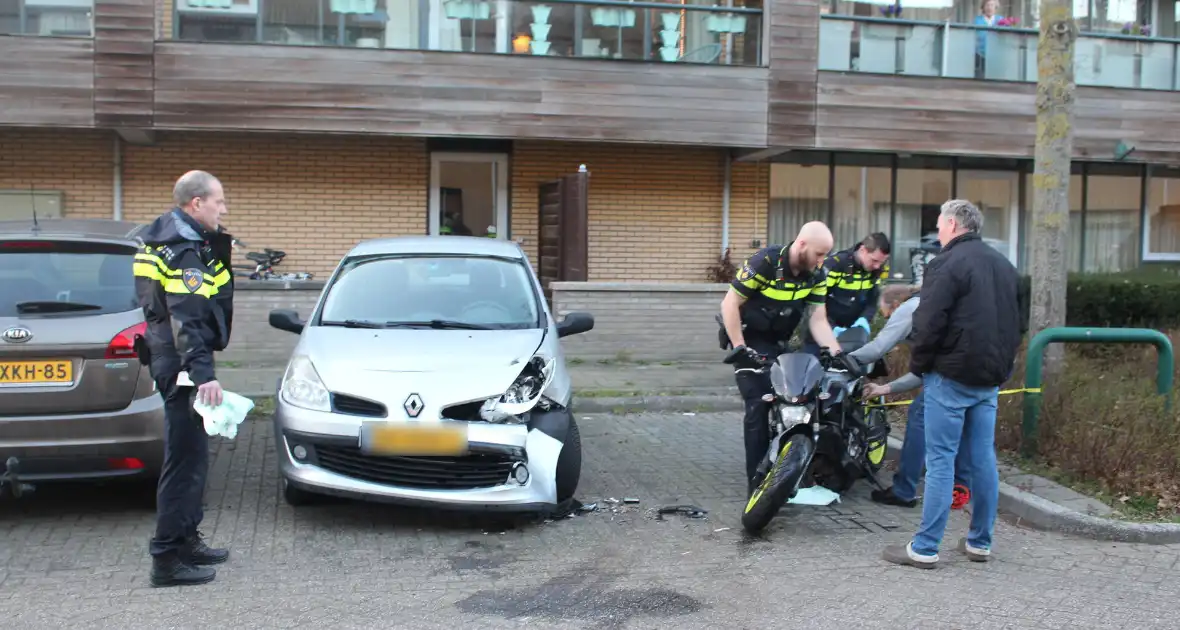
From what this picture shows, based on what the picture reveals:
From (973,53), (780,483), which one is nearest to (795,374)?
(780,483)

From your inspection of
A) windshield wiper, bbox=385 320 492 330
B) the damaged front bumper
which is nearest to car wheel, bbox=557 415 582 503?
the damaged front bumper

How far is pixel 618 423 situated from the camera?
8.96 meters

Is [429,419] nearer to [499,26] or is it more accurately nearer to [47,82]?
[499,26]

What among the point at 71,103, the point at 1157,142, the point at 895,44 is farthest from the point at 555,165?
the point at 1157,142

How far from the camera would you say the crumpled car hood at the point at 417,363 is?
5359 millimetres

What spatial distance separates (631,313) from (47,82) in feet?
23.2

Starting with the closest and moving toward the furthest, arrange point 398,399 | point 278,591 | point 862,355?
point 278,591, point 398,399, point 862,355

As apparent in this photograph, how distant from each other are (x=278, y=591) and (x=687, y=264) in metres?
10.4

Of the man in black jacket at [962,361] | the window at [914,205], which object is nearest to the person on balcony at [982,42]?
the window at [914,205]

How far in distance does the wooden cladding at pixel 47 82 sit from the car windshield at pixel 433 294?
669cm

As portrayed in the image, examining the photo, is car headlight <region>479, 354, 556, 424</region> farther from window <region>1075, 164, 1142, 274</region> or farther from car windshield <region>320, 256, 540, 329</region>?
window <region>1075, 164, 1142, 274</region>

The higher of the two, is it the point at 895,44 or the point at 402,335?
the point at 895,44

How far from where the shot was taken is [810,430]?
5.62 m

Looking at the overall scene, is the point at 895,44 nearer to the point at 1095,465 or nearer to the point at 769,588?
the point at 1095,465
